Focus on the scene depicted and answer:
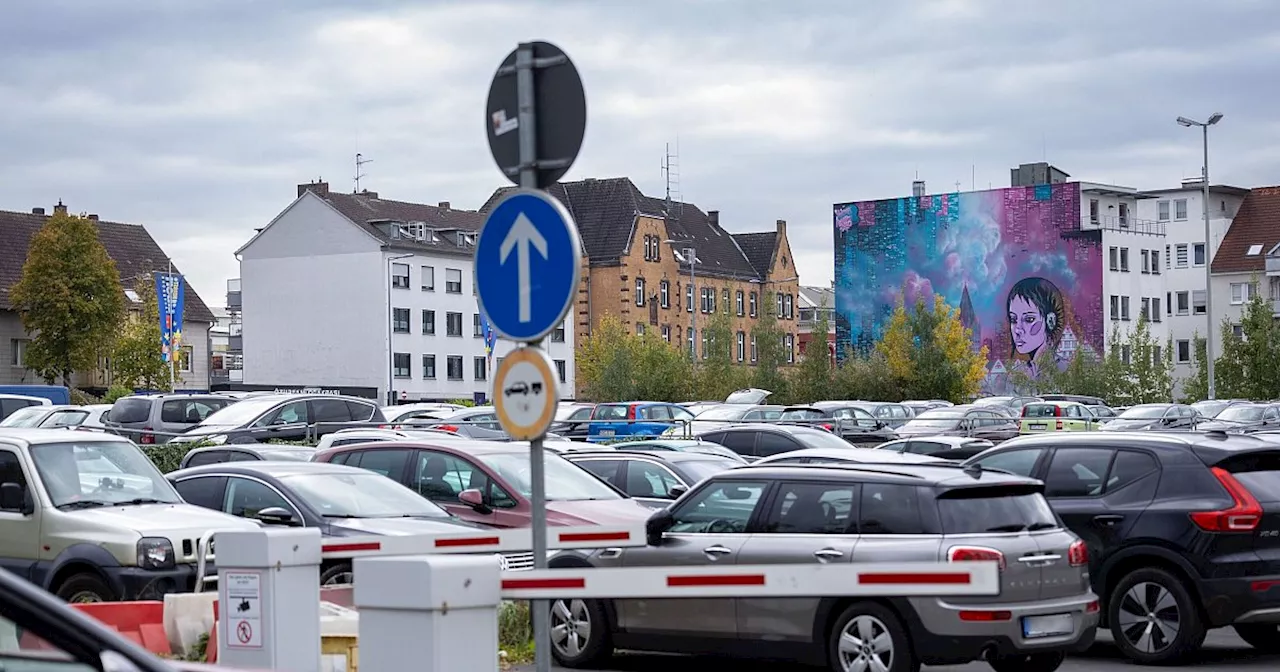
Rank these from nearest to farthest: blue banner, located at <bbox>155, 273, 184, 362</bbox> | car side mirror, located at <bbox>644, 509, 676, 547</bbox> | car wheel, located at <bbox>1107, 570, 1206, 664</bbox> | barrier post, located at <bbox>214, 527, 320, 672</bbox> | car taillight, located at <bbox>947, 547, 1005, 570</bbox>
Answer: barrier post, located at <bbox>214, 527, 320, 672</bbox> → car taillight, located at <bbox>947, 547, 1005, 570</bbox> → car side mirror, located at <bbox>644, 509, 676, 547</bbox> → car wheel, located at <bbox>1107, 570, 1206, 664</bbox> → blue banner, located at <bbox>155, 273, 184, 362</bbox>

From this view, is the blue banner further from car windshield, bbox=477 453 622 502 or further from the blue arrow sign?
the blue arrow sign

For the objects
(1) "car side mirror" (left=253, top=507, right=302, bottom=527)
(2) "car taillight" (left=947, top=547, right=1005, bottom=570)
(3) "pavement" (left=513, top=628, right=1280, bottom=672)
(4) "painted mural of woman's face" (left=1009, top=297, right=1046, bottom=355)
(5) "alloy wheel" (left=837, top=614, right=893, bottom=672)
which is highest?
(4) "painted mural of woman's face" (left=1009, top=297, right=1046, bottom=355)

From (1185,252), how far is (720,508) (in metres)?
108

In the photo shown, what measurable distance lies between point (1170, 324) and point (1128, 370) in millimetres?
36158

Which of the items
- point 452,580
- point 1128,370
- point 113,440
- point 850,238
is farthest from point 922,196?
point 452,580

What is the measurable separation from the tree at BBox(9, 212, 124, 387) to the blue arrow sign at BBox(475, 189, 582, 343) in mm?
77980

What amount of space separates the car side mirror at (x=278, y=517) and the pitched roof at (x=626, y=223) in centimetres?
9048

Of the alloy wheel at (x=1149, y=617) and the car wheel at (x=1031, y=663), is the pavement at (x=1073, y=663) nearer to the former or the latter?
the alloy wheel at (x=1149, y=617)

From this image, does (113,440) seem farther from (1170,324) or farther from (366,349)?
(1170,324)

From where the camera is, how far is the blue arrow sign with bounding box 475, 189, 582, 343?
6.89 meters

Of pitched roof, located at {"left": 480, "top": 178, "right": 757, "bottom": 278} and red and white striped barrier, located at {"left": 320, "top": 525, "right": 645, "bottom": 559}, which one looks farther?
pitched roof, located at {"left": 480, "top": 178, "right": 757, "bottom": 278}

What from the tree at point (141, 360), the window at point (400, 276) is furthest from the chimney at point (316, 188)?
the tree at point (141, 360)

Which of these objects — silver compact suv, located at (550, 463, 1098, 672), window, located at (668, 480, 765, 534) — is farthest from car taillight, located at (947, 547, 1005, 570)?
window, located at (668, 480, 765, 534)

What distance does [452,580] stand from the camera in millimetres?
6215
